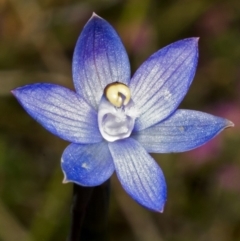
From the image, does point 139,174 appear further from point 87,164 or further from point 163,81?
point 163,81

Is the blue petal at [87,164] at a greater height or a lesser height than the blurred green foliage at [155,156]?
greater

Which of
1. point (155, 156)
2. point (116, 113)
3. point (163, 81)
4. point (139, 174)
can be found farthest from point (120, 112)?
point (155, 156)

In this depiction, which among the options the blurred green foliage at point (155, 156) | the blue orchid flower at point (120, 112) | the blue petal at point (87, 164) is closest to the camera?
the blue petal at point (87, 164)

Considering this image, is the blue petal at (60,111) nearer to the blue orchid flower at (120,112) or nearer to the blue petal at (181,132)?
the blue orchid flower at (120,112)

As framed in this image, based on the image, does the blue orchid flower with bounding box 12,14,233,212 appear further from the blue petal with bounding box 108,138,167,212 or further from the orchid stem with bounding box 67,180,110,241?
the orchid stem with bounding box 67,180,110,241

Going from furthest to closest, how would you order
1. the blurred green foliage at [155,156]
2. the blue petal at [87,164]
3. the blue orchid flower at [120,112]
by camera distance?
1. the blurred green foliage at [155,156]
2. the blue orchid flower at [120,112]
3. the blue petal at [87,164]

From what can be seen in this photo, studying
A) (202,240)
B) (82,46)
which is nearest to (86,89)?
(82,46)

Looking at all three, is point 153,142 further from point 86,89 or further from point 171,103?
point 86,89

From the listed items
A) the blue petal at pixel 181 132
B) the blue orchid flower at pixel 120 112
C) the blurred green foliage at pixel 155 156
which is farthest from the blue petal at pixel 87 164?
the blurred green foliage at pixel 155 156
